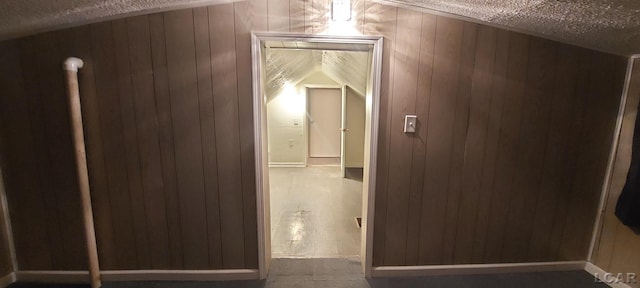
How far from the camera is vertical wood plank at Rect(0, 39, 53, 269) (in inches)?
60.8

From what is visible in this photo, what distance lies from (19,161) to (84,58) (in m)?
0.78

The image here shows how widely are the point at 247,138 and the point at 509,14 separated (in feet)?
5.22

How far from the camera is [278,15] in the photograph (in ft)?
5.14

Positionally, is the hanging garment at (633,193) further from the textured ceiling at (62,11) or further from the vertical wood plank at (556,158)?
the textured ceiling at (62,11)

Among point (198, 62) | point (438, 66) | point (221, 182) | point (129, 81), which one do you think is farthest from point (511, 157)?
point (129, 81)

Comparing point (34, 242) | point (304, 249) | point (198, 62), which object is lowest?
point (304, 249)

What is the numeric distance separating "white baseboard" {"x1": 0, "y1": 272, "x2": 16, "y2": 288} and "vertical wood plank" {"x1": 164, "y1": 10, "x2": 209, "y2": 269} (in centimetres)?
114

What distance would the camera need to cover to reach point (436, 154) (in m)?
1.75

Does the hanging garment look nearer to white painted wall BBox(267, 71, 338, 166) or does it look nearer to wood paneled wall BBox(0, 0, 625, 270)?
wood paneled wall BBox(0, 0, 625, 270)

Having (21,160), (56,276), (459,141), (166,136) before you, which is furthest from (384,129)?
(56,276)

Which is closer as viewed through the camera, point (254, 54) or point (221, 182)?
point (254, 54)

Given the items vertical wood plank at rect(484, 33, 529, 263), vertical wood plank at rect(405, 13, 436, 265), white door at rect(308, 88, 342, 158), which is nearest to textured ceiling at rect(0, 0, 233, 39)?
vertical wood plank at rect(405, 13, 436, 265)

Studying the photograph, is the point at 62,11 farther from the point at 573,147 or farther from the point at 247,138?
the point at 573,147

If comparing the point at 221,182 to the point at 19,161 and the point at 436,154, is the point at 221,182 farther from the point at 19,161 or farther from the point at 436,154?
the point at 436,154
